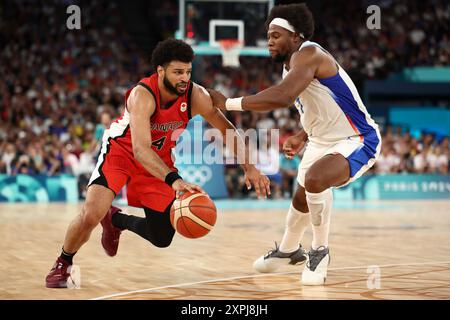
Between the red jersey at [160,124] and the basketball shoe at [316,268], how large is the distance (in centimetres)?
137

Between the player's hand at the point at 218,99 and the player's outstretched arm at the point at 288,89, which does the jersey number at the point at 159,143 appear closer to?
the player's hand at the point at 218,99

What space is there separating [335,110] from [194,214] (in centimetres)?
144

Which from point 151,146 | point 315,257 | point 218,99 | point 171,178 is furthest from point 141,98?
point 315,257

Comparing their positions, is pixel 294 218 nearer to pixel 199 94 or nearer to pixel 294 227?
pixel 294 227

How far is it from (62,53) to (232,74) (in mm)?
4996

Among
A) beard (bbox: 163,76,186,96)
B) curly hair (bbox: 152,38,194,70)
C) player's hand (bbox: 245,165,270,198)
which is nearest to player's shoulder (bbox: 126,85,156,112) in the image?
beard (bbox: 163,76,186,96)

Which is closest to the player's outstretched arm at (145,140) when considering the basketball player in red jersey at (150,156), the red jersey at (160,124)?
the basketball player in red jersey at (150,156)

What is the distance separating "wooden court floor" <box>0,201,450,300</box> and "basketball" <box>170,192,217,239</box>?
43 centimetres

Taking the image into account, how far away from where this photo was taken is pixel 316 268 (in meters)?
5.98

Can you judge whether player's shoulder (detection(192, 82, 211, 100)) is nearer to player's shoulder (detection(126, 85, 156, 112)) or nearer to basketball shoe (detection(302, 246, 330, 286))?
player's shoulder (detection(126, 85, 156, 112))

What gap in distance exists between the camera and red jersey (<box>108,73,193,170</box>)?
6.06 meters
